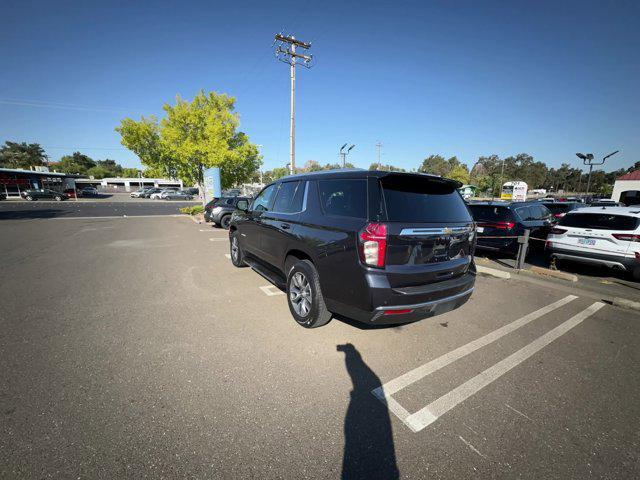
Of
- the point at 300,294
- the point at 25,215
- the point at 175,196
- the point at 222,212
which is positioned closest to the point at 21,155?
the point at 175,196

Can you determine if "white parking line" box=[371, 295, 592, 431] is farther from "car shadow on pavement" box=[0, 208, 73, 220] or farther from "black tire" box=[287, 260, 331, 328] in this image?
"car shadow on pavement" box=[0, 208, 73, 220]

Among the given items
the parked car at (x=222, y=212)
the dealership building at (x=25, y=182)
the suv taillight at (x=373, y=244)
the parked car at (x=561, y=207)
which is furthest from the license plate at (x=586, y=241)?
the dealership building at (x=25, y=182)

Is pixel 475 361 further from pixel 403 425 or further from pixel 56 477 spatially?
pixel 56 477

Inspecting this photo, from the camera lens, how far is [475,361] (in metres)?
3.08

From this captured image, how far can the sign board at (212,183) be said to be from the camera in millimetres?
18025

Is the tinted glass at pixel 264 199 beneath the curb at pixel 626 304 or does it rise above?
above

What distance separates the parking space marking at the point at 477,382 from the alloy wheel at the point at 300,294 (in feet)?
5.47

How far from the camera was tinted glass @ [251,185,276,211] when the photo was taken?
4.98 meters

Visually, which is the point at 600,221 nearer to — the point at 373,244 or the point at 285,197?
the point at 373,244

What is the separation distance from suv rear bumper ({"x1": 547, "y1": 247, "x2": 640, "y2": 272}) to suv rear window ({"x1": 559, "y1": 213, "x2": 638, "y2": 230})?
56 centimetres

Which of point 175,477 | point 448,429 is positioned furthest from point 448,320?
point 175,477

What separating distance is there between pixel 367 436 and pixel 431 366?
1.22 meters

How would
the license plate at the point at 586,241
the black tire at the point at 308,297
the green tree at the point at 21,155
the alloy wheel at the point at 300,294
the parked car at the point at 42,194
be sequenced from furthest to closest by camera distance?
the green tree at the point at 21,155, the parked car at the point at 42,194, the license plate at the point at 586,241, the alloy wheel at the point at 300,294, the black tire at the point at 308,297

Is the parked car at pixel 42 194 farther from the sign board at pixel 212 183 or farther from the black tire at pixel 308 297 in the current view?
the black tire at pixel 308 297
